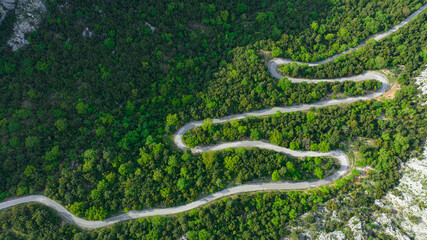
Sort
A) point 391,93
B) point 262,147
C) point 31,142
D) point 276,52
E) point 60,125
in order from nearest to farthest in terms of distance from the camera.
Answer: point 31,142 → point 60,125 → point 262,147 → point 391,93 → point 276,52

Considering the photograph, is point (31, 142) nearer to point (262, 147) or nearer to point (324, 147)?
point (262, 147)

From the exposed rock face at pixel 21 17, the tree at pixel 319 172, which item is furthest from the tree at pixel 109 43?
the tree at pixel 319 172

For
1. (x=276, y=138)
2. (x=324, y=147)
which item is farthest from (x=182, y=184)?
(x=324, y=147)

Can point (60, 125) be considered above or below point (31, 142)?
above

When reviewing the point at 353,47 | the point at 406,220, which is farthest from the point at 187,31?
the point at 406,220

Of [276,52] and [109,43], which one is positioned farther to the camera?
[276,52]

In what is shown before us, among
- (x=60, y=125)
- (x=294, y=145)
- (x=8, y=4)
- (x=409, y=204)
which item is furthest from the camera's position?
(x=294, y=145)

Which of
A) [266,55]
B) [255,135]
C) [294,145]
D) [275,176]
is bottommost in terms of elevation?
[275,176]

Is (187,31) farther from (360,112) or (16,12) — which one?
(360,112)

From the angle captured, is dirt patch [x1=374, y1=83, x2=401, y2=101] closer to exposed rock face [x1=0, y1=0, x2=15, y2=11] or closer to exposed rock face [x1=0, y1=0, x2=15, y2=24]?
exposed rock face [x1=0, y1=0, x2=15, y2=11]
